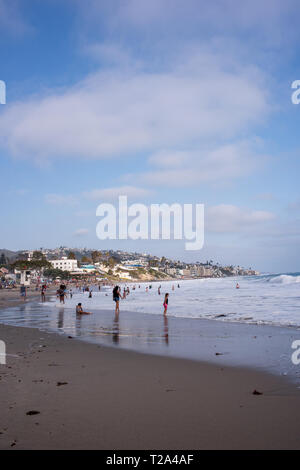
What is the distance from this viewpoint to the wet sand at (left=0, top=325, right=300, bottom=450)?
4.38 metres

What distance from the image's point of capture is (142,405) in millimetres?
5691

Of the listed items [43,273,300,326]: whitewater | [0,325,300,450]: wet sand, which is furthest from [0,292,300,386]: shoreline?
[43,273,300,326]: whitewater

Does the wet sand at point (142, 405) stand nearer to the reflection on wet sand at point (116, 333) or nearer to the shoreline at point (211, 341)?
the shoreline at point (211, 341)

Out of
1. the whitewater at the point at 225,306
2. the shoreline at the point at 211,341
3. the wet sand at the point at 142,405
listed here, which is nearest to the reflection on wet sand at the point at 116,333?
the shoreline at the point at 211,341

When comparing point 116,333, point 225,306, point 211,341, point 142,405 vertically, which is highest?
point 142,405

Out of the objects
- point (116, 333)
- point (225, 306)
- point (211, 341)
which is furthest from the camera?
point (225, 306)

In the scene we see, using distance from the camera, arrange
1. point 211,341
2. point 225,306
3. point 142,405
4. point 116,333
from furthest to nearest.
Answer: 1. point 225,306
2. point 116,333
3. point 211,341
4. point 142,405

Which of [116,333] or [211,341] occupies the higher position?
[211,341]

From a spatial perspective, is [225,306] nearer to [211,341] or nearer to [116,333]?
[116,333]

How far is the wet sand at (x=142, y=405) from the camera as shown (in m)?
4.38

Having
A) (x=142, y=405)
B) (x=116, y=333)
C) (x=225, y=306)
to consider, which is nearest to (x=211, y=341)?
(x=116, y=333)

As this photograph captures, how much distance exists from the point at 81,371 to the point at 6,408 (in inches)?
109

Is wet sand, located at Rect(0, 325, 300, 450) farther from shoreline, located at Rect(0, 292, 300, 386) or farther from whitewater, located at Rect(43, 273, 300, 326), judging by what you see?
whitewater, located at Rect(43, 273, 300, 326)
